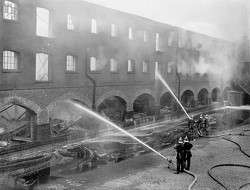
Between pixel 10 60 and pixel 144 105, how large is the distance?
1386 centimetres

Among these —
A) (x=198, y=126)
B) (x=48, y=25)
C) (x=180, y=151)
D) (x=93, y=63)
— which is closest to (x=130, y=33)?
(x=93, y=63)

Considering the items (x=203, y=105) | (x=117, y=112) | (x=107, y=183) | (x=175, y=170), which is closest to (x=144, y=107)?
(x=117, y=112)

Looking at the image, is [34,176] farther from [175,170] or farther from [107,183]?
[175,170]

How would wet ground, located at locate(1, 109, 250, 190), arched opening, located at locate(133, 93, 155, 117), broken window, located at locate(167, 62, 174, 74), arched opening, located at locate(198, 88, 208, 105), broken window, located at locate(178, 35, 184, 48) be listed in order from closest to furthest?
wet ground, located at locate(1, 109, 250, 190)
arched opening, located at locate(133, 93, 155, 117)
broken window, located at locate(167, 62, 174, 74)
broken window, located at locate(178, 35, 184, 48)
arched opening, located at locate(198, 88, 208, 105)

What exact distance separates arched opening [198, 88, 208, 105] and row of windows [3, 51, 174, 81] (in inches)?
420

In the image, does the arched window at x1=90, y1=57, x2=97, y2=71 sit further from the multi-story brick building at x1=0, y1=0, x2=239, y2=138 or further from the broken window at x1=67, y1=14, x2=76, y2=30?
the broken window at x1=67, y1=14, x2=76, y2=30

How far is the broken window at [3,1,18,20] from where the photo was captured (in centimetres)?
1514

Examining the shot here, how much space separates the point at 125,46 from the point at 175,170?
42.3ft

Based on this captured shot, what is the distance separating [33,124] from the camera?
54.2 feet

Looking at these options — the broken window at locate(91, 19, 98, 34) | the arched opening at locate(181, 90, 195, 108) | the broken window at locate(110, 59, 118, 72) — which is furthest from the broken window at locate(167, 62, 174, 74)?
the broken window at locate(91, 19, 98, 34)

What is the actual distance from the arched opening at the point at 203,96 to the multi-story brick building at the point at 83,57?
17.4 ft

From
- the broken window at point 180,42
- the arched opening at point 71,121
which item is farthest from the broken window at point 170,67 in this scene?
the arched opening at point 71,121

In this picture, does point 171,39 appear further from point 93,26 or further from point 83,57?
point 83,57

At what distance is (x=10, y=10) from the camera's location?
15.4 metres
